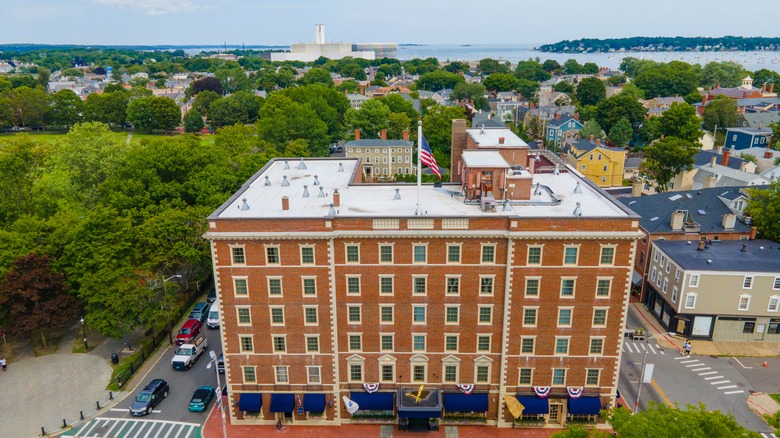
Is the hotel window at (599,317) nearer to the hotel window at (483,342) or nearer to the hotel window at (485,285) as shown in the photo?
the hotel window at (485,285)

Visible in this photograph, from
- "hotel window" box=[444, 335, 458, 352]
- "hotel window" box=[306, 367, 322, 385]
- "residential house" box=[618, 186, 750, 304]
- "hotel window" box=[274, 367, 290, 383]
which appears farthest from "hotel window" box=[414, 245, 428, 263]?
"residential house" box=[618, 186, 750, 304]

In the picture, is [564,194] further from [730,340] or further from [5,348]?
[5,348]

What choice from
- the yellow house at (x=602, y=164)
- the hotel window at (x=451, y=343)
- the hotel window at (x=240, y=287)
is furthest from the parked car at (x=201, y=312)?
the yellow house at (x=602, y=164)

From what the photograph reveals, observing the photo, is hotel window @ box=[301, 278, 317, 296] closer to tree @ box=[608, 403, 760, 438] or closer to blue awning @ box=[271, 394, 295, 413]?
blue awning @ box=[271, 394, 295, 413]

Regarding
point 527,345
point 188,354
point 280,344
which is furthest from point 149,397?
point 527,345

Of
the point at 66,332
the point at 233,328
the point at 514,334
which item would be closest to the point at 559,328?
the point at 514,334

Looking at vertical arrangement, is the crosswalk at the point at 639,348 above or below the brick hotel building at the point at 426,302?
below

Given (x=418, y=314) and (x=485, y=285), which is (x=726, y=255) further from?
(x=418, y=314)
